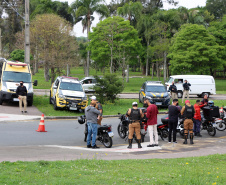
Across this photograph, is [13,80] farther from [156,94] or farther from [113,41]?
[113,41]

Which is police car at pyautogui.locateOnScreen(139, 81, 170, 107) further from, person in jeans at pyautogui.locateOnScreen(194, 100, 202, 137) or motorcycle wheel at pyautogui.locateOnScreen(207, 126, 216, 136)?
person in jeans at pyautogui.locateOnScreen(194, 100, 202, 137)

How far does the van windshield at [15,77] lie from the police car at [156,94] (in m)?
8.07

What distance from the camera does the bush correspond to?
25.9 m

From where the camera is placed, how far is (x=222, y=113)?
1878cm

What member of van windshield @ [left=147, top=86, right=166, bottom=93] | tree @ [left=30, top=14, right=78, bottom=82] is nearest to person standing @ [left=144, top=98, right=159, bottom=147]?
van windshield @ [left=147, top=86, right=166, bottom=93]

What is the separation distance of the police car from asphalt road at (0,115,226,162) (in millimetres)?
7710

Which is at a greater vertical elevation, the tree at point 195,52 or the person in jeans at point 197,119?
the tree at point 195,52

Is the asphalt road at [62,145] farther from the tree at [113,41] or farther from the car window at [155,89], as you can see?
the tree at [113,41]

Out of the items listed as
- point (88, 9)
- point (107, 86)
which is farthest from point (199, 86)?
point (88, 9)

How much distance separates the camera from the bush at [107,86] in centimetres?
2585

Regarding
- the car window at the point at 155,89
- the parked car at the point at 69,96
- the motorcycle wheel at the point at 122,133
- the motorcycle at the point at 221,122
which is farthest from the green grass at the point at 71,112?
the motorcycle wheel at the point at 122,133

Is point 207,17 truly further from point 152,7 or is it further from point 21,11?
point 21,11

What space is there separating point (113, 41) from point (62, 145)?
42.6 metres

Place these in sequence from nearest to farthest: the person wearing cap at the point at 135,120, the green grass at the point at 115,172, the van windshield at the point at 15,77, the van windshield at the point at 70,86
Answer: the green grass at the point at 115,172, the person wearing cap at the point at 135,120, the van windshield at the point at 70,86, the van windshield at the point at 15,77
